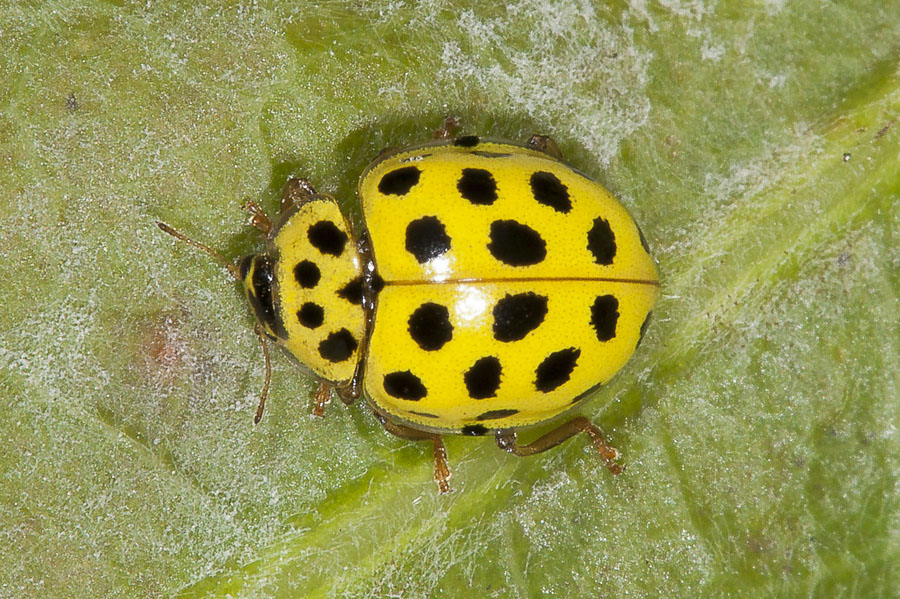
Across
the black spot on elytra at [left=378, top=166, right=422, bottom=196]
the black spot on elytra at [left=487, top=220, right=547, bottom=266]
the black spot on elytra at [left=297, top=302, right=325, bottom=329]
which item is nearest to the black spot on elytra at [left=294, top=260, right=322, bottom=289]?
the black spot on elytra at [left=297, top=302, right=325, bottom=329]

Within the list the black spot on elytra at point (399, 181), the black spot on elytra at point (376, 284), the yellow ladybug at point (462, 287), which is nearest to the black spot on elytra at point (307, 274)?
the yellow ladybug at point (462, 287)

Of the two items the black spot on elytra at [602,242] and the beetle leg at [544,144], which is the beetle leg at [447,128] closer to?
the beetle leg at [544,144]

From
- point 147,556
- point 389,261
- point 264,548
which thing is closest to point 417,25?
point 389,261

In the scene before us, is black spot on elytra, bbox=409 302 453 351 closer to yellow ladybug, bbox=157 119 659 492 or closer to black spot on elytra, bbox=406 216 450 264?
yellow ladybug, bbox=157 119 659 492

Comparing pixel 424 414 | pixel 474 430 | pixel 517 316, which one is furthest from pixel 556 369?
pixel 424 414

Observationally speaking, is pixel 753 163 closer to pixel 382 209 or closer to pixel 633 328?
pixel 633 328

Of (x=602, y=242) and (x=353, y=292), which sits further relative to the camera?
(x=353, y=292)

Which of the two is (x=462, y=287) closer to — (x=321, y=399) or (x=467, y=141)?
(x=467, y=141)
